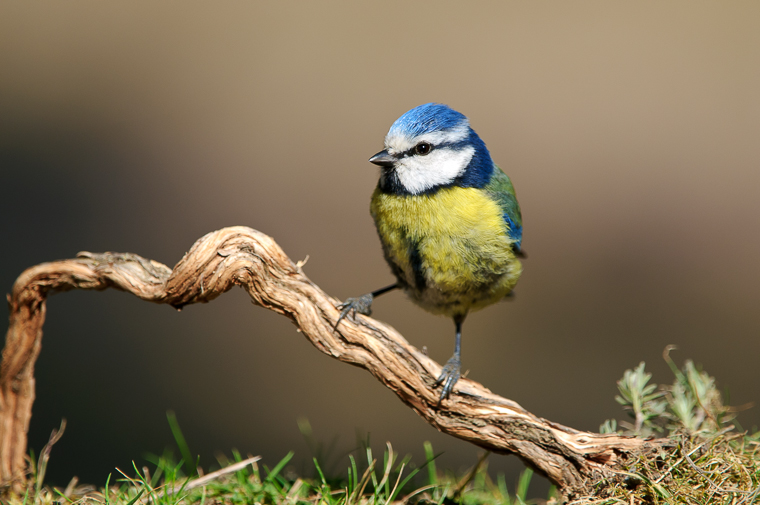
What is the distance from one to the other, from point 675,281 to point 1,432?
525 centimetres

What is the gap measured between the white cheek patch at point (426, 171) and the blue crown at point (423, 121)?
95 mm

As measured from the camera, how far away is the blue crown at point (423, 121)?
2588 millimetres

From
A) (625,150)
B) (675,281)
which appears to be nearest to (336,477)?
(675,281)

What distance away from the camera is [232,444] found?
14.1ft

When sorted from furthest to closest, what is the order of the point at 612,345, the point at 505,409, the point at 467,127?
the point at 612,345
the point at 467,127
the point at 505,409

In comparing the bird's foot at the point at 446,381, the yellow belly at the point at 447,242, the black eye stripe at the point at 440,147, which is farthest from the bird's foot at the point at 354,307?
the black eye stripe at the point at 440,147

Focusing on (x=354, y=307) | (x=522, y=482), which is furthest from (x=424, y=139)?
(x=522, y=482)

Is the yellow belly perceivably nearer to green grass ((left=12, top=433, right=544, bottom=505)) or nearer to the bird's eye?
the bird's eye

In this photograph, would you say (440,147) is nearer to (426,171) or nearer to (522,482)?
(426,171)

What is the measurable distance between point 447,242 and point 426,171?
0.30 metres

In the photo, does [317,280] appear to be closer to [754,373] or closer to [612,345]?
[612,345]

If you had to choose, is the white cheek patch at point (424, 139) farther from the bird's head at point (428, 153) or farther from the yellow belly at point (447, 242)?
the yellow belly at point (447, 242)

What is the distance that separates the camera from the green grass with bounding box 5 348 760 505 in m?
2.02

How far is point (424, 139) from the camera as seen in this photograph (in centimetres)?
261
